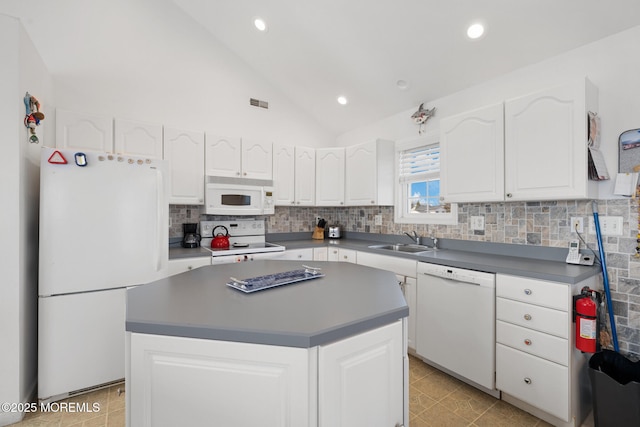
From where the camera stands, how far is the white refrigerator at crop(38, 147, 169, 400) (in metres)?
1.96

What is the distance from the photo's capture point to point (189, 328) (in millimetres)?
940

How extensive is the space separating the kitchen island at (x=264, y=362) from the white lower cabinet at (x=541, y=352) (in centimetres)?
114

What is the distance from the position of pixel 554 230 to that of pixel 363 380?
1.98m

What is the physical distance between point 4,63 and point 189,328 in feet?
6.91

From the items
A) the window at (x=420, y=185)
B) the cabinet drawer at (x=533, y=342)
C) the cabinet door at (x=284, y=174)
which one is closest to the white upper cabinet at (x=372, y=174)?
the window at (x=420, y=185)

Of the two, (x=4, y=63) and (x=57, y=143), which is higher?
(x=4, y=63)

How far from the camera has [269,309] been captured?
42.6 inches

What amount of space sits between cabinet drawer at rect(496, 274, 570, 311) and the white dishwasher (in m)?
0.06

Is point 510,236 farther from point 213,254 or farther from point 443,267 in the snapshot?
point 213,254

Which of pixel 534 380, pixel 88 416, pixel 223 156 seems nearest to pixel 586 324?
pixel 534 380

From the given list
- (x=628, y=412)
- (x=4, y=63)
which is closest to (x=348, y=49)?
(x=4, y=63)

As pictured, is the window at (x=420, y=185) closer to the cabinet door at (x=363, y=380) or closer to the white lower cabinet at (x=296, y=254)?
the white lower cabinet at (x=296, y=254)

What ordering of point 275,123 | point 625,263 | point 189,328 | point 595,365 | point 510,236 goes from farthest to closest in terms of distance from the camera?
point 275,123 < point 510,236 < point 625,263 < point 595,365 < point 189,328

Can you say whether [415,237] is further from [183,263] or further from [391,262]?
[183,263]
